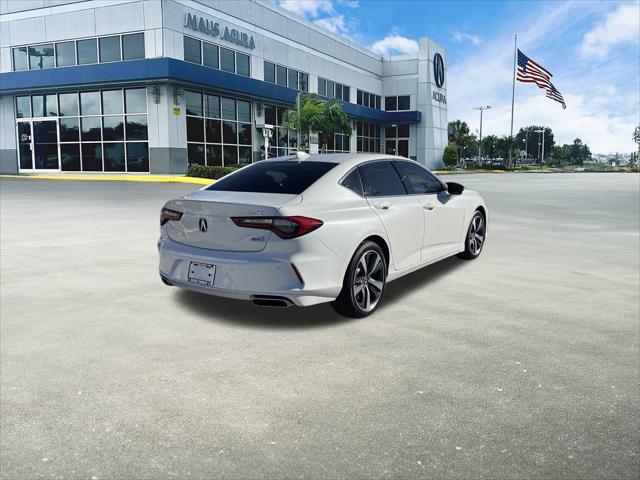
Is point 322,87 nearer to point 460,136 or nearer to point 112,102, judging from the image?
point 112,102

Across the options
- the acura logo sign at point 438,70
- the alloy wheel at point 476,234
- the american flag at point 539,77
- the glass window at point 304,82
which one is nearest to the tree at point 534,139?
the acura logo sign at point 438,70

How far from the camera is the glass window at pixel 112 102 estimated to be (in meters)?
34.5

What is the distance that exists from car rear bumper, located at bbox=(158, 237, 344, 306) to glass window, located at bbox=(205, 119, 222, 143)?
32.6 m

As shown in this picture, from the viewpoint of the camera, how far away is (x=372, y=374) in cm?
419

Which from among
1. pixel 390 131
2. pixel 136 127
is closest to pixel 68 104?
pixel 136 127

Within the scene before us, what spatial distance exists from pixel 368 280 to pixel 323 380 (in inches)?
72.9

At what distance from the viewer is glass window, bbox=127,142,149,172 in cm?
3438

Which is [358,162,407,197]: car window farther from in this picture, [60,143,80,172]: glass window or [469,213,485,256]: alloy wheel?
[60,143,80,172]: glass window

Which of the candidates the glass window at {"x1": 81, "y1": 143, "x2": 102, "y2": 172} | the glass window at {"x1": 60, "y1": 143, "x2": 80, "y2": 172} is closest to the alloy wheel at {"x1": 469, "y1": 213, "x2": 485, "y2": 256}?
the glass window at {"x1": 81, "y1": 143, "x2": 102, "y2": 172}

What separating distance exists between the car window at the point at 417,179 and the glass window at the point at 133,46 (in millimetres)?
29947

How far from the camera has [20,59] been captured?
37188 mm

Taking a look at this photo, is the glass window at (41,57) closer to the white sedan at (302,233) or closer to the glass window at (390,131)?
the white sedan at (302,233)

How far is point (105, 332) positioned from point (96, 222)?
8.30 meters

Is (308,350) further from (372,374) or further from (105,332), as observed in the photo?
(105,332)
